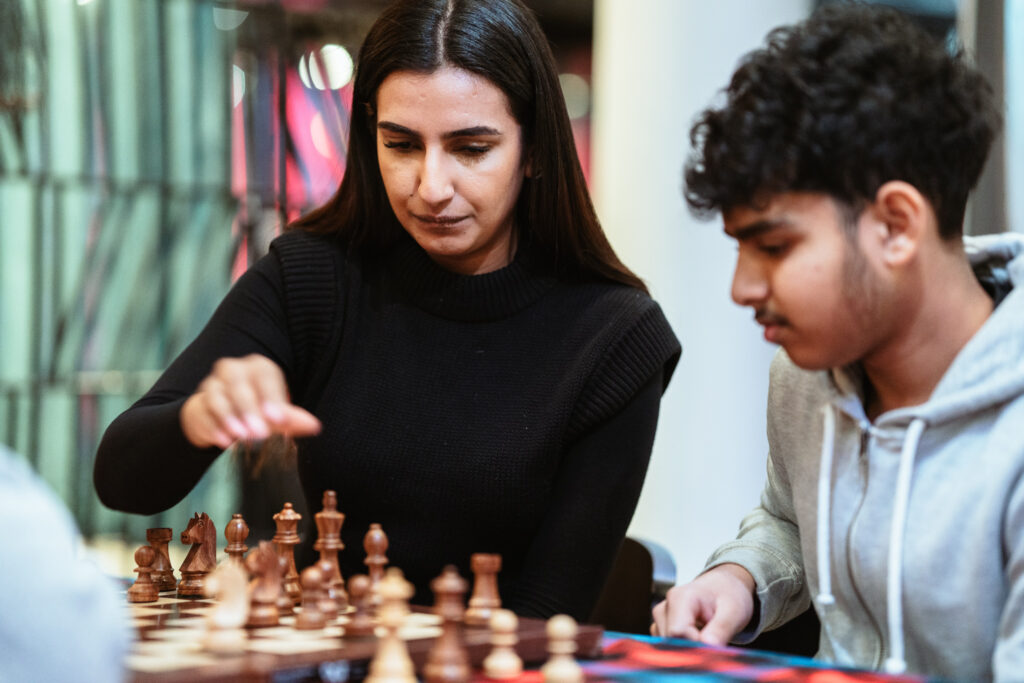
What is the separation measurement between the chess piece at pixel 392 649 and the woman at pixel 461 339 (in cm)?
55

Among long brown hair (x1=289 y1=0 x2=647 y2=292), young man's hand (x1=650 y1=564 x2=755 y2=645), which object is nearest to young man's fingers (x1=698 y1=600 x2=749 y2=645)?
young man's hand (x1=650 y1=564 x2=755 y2=645)

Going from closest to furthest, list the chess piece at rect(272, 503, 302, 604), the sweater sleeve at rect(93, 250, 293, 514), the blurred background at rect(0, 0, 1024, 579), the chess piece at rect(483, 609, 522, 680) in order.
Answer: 1. the chess piece at rect(483, 609, 522, 680)
2. the chess piece at rect(272, 503, 302, 604)
3. the sweater sleeve at rect(93, 250, 293, 514)
4. the blurred background at rect(0, 0, 1024, 579)

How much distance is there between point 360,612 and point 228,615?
0.44 feet

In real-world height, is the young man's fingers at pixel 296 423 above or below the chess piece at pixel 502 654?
above

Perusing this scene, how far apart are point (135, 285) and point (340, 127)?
37.4 inches

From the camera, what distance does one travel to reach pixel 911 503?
4.08 ft

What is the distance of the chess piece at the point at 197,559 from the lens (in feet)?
4.70

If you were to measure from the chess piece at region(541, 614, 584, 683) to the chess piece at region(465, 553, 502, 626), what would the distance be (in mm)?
143

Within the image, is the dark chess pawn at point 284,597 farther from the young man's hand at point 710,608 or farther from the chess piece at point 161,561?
the young man's hand at point 710,608

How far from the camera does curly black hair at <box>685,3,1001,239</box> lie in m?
1.17

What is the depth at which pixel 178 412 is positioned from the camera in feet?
4.62

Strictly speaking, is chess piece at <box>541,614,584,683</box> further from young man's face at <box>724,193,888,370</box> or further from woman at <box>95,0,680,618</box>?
woman at <box>95,0,680,618</box>

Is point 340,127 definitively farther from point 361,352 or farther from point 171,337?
point 361,352

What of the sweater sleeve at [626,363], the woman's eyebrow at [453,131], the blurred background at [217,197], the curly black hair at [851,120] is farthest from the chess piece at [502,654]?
the blurred background at [217,197]
